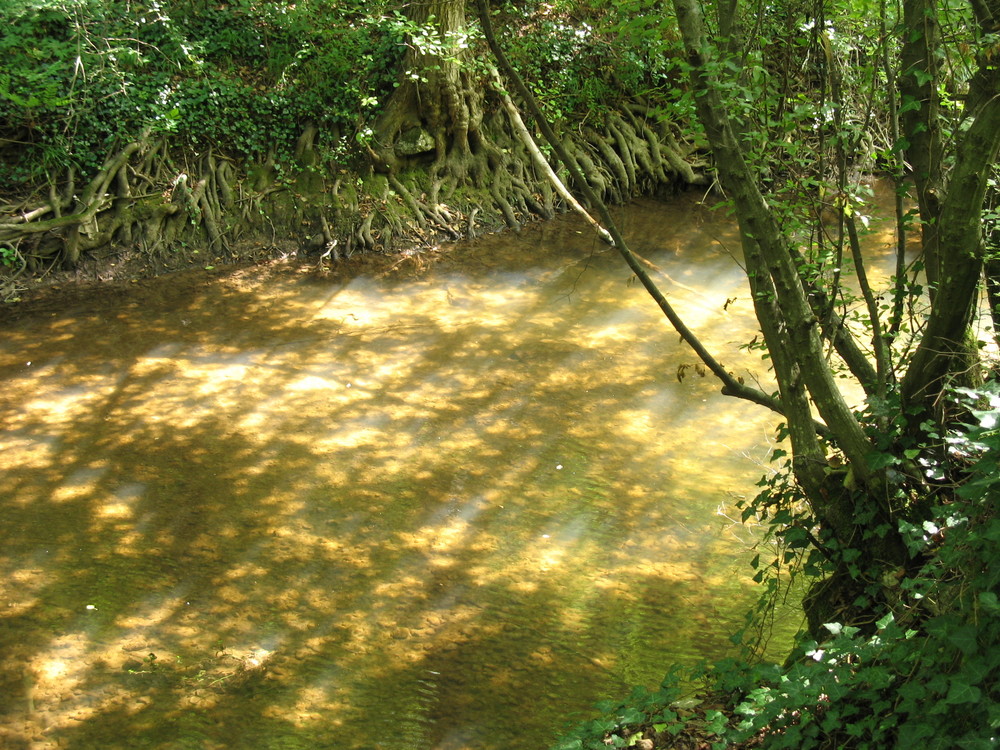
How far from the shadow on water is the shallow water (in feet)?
0.06

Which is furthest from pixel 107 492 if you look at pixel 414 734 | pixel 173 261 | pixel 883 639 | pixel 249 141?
pixel 249 141

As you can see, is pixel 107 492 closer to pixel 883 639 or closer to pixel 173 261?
pixel 173 261

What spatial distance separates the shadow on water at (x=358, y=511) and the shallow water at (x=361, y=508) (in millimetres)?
18

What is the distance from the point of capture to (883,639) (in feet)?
10.1

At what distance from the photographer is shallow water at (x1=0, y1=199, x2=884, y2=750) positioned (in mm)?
4469

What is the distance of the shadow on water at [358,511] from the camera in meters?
4.46

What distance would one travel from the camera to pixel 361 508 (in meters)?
6.00

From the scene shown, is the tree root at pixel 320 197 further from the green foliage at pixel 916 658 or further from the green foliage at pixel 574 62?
the green foliage at pixel 916 658

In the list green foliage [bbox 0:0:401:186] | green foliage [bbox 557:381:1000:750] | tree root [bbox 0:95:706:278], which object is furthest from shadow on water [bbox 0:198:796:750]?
green foliage [bbox 0:0:401:186]

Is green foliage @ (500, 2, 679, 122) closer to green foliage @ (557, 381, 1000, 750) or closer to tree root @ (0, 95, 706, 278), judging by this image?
tree root @ (0, 95, 706, 278)

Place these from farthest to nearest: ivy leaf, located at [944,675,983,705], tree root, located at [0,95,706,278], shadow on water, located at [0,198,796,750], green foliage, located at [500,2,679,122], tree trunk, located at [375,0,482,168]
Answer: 1. green foliage, located at [500,2,679,122]
2. tree trunk, located at [375,0,482,168]
3. tree root, located at [0,95,706,278]
4. shadow on water, located at [0,198,796,750]
5. ivy leaf, located at [944,675,983,705]

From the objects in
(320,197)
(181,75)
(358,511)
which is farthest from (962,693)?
(181,75)

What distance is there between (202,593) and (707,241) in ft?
24.0

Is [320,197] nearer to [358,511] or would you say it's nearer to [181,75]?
[181,75]
